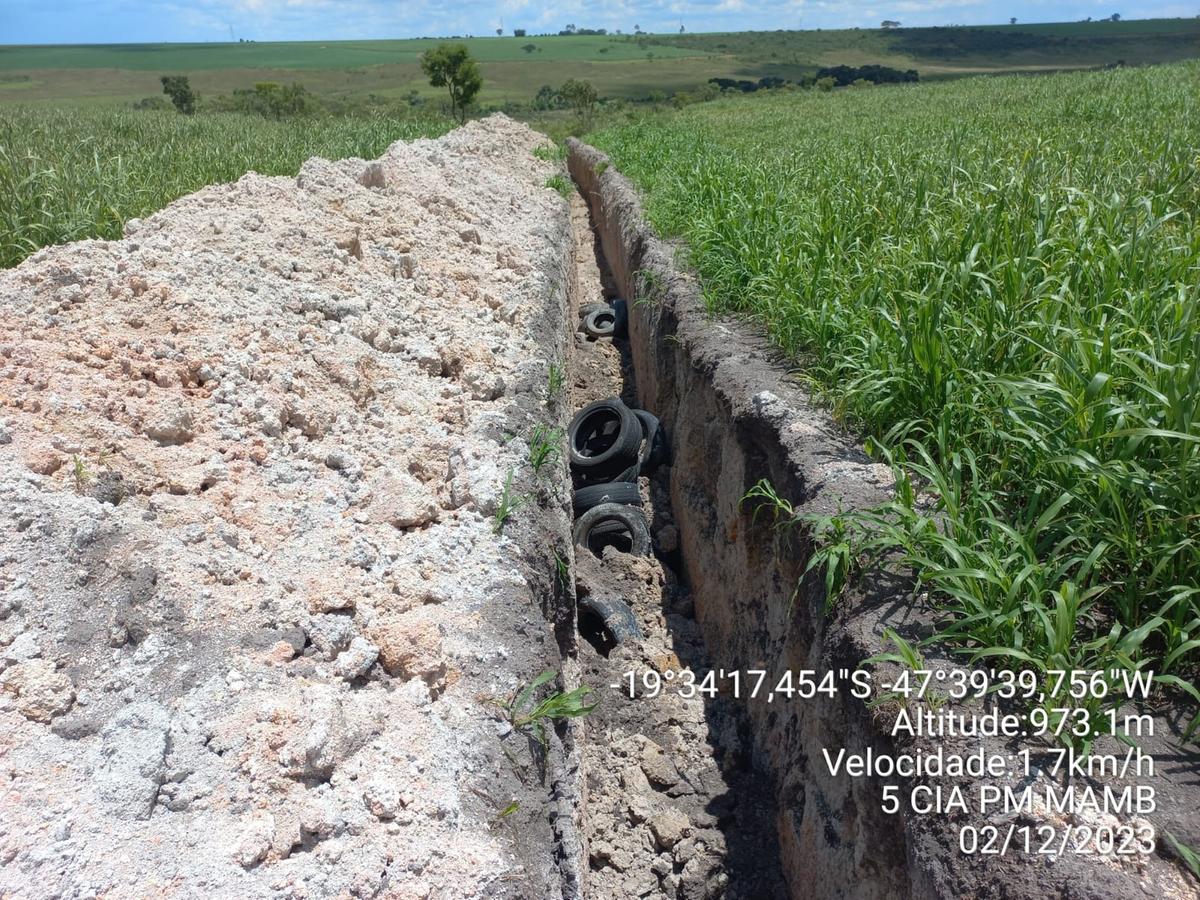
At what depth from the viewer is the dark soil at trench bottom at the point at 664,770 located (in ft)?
9.02

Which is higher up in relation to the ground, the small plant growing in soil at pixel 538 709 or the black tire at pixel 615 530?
the small plant growing in soil at pixel 538 709

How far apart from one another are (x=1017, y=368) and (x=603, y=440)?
3035 millimetres

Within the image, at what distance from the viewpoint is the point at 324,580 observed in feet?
7.66

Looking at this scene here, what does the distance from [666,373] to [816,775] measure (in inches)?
126

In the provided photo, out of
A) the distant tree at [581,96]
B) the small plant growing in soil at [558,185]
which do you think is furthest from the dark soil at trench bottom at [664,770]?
the distant tree at [581,96]

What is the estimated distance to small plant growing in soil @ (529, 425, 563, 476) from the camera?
133 inches

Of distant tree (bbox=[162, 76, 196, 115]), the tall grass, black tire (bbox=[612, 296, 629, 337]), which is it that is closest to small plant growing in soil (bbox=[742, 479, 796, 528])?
the tall grass

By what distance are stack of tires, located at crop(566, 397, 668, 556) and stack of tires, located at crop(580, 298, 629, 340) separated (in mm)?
2365

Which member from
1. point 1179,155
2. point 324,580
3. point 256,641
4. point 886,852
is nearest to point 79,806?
point 256,641

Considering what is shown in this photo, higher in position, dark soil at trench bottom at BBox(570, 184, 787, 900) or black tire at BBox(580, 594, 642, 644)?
black tire at BBox(580, 594, 642, 644)

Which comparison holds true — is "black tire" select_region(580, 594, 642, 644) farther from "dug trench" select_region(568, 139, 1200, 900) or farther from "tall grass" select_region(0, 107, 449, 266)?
"tall grass" select_region(0, 107, 449, 266)

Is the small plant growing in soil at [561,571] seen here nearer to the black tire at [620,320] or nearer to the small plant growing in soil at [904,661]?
the small plant growing in soil at [904,661]

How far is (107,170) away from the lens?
5121 mm

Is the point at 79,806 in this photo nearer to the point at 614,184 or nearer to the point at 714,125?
the point at 614,184
